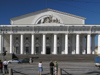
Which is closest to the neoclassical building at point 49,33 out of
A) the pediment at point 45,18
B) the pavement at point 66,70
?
the pediment at point 45,18

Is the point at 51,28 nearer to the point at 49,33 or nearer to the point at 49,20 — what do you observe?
the point at 49,33

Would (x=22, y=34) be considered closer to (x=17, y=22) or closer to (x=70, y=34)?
(x=17, y=22)

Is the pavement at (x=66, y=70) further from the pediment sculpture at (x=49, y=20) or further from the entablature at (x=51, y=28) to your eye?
the pediment sculpture at (x=49, y=20)

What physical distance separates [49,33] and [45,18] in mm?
5109

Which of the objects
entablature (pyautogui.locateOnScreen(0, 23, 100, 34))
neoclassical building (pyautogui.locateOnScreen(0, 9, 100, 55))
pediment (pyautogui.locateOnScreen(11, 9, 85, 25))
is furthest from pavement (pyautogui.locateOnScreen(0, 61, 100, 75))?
pediment (pyautogui.locateOnScreen(11, 9, 85, 25))

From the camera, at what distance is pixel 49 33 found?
47.6m

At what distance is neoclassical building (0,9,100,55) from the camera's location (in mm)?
47188

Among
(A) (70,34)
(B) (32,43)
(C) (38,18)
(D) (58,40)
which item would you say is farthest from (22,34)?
(A) (70,34)

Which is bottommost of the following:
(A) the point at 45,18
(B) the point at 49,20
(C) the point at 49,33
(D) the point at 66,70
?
(D) the point at 66,70

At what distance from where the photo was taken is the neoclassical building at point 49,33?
1858 inches

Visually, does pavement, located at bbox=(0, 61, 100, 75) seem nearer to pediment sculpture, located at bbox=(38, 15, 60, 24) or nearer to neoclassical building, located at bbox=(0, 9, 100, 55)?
neoclassical building, located at bbox=(0, 9, 100, 55)

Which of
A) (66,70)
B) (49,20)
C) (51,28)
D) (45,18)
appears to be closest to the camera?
(66,70)

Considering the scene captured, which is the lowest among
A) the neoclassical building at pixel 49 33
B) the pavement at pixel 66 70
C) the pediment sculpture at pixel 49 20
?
the pavement at pixel 66 70

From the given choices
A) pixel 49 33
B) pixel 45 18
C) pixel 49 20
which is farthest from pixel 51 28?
pixel 45 18
